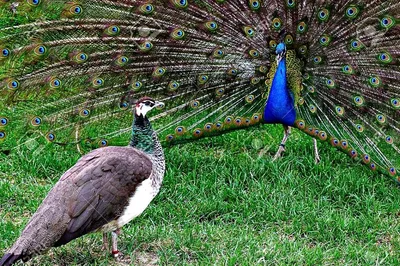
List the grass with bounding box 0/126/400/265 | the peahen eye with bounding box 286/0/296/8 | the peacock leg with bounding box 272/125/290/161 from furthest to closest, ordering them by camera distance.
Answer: the peacock leg with bounding box 272/125/290/161
the peahen eye with bounding box 286/0/296/8
the grass with bounding box 0/126/400/265

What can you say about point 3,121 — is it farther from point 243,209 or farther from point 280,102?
point 280,102

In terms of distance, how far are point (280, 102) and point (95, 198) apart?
1733 millimetres

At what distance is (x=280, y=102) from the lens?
5.12 metres

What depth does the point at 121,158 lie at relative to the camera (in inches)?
156

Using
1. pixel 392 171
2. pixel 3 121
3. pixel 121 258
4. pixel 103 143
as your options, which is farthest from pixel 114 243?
pixel 392 171

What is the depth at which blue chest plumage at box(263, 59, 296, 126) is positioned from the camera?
201 inches

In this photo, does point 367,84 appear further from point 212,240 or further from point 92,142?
point 92,142

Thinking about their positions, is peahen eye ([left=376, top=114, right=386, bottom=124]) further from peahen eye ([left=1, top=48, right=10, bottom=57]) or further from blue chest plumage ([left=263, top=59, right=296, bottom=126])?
peahen eye ([left=1, top=48, right=10, bottom=57])

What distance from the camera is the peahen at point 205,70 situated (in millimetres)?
4906

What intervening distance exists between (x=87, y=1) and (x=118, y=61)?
16.8 inches

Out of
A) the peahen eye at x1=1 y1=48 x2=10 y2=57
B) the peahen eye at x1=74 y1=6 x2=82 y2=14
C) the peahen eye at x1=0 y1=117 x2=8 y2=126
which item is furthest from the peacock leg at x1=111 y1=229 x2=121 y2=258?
the peahen eye at x1=74 y1=6 x2=82 y2=14

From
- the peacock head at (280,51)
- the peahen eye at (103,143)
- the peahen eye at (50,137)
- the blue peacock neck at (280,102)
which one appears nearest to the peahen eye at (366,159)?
the blue peacock neck at (280,102)

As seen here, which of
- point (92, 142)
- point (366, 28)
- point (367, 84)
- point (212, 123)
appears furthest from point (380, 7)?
point (92, 142)

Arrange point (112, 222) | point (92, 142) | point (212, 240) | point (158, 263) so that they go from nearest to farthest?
point (112, 222), point (158, 263), point (212, 240), point (92, 142)
